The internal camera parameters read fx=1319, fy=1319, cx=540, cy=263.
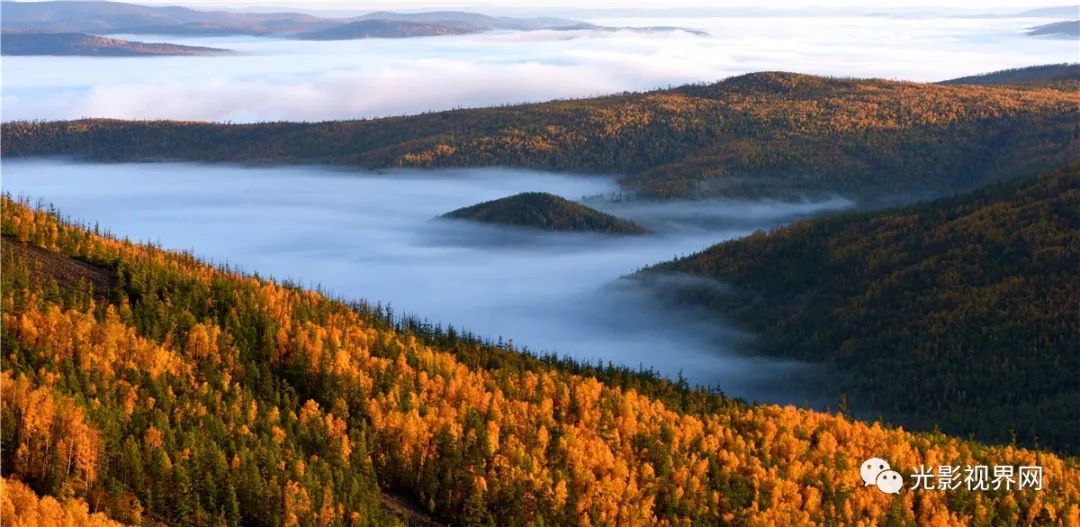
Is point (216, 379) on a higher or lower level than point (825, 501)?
higher

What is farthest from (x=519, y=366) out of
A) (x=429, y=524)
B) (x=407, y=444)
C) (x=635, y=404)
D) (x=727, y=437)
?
(x=429, y=524)

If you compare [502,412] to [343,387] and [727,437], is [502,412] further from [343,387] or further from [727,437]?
[727,437]

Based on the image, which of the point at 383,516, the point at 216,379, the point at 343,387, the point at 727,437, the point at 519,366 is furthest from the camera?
the point at 519,366

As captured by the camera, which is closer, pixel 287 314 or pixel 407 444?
pixel 407 444

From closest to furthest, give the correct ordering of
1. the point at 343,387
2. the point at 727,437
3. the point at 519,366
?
the point at 343,387 → the point at 727,437 → the point at 519,366

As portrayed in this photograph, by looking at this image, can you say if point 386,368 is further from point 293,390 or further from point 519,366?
point 519,366

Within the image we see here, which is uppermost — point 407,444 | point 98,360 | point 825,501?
point 98,360
